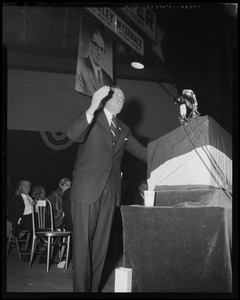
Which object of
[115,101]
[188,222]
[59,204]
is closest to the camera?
[188,222]

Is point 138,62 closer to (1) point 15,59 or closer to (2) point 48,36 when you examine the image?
(2) point 48,36

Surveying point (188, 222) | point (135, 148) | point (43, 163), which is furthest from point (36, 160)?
point (188, 222)

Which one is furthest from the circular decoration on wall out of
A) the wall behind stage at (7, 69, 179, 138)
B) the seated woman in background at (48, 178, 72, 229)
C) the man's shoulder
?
the man's shoulder

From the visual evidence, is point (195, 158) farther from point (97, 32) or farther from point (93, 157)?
point (97, 32)

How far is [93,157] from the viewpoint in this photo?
2.48 meters

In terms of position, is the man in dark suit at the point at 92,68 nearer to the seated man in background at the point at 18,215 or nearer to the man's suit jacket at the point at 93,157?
the man's suit jacket at the point at 93,157

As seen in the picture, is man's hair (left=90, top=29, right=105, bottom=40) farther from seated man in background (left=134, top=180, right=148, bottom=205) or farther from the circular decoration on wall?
the circular decoration on wall

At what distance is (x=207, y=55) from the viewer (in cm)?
498

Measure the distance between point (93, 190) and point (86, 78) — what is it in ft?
7.50

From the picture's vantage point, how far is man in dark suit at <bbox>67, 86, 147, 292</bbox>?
2.33 meters

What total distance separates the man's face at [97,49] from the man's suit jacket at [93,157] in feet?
6.40

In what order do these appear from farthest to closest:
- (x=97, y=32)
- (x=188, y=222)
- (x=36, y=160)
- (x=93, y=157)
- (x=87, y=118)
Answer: (x=36, y=160) → (x=97, y=32) → (x=93, y=157) → (x=87, y=118) → (x=188, y=222)

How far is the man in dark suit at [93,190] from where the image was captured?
2330 millimetres

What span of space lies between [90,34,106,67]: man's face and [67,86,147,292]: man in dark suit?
192 centimetres
